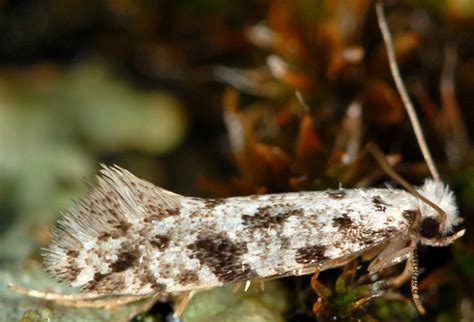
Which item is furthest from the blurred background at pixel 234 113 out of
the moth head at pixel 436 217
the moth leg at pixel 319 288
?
the moth head at pixel 436 217

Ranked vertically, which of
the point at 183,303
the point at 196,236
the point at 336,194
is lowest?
the point at 183,303

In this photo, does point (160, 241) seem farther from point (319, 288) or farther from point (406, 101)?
point (406, 101)

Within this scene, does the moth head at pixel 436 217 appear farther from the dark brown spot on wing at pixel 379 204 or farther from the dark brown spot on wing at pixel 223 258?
the dark brown spot on wing at pixel 223 258

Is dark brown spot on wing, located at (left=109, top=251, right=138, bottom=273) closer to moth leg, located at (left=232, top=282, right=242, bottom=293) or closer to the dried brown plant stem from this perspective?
moth leg, located at (left=232, top=282, right=242, bottom=293)

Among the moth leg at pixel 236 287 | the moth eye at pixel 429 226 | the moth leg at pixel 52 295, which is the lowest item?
the moth leg at pixel 52 295

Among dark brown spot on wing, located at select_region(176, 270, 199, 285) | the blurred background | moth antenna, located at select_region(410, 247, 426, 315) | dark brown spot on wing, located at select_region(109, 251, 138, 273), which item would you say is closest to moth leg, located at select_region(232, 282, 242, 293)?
the blurred background

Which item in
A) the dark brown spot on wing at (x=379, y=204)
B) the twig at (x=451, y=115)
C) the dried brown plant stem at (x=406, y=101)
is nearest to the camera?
the dark brown spot on wing at (x=379, y=204)

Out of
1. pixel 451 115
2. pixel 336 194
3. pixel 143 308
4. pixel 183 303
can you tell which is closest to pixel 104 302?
pixel 143 308
